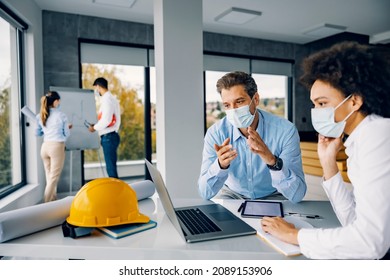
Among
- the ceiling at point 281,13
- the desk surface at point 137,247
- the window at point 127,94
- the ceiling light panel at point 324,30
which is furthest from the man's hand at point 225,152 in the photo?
the ceiling light panel at point 324,30

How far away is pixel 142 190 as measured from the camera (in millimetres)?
1486

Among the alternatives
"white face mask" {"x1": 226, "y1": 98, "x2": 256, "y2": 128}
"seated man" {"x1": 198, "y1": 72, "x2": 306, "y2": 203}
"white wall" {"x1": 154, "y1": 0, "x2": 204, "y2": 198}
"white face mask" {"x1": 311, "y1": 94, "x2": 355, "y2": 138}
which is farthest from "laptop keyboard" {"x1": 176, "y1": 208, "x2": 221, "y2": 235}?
"white wall" {"x1": 154, "y1": 0, "x2": 204, "y2": 198}

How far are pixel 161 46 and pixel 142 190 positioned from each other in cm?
170

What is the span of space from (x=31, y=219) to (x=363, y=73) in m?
1.28

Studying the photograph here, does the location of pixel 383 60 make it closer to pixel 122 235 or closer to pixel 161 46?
pixel 122 235

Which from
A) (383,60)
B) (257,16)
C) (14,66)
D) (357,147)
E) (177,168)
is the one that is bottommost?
(177,168)

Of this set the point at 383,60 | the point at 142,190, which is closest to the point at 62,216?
the point at 142,190

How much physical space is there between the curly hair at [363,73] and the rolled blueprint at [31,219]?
1126mm

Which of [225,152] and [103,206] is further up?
[225,152]

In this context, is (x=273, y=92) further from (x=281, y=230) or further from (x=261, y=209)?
(x=281, y=230)

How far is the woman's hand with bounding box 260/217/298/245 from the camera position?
3.15 ft

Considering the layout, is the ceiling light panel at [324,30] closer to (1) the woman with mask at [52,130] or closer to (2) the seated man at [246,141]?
(2) the seated man at [246,141]

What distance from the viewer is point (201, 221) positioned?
1.17 meters

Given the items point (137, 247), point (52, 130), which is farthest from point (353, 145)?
point (52, 130)
